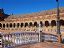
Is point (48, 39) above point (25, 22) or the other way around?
the other way around

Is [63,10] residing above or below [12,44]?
above

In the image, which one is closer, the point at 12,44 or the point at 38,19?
the point at 12,44

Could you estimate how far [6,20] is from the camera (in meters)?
67.1

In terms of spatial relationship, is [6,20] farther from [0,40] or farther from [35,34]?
[0,40]

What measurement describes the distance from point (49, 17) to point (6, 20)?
74.0ft

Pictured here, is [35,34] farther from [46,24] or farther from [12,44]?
[46,24]

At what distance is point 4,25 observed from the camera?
229 feet

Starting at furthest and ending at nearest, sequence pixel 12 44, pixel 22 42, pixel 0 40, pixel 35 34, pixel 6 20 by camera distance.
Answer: pixel 6 20
pixel 35 34
pixel 22 42
pixel 12 44
pixel 0 40

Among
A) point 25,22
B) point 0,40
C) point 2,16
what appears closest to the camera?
point 0,40

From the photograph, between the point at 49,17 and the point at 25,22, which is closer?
the point at 49,17

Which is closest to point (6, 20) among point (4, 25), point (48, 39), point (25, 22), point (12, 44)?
point (4, 25)

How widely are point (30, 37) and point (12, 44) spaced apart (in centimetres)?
342

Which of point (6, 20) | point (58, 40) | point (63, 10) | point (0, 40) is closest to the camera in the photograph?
point (0, 40)

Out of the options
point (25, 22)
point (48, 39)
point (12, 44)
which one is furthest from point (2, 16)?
point (12, 44)
